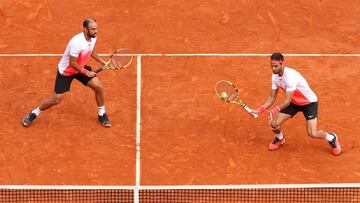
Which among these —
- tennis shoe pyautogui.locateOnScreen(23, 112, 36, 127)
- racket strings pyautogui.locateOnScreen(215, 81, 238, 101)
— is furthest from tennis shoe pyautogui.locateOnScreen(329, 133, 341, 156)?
tennis shoe pyautogui.locateOnScreen(23, 112, 36, 127)

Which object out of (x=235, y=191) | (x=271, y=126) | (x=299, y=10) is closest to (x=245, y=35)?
(x=299, y=10)

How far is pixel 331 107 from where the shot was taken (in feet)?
46.8

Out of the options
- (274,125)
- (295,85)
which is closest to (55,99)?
(274,125)

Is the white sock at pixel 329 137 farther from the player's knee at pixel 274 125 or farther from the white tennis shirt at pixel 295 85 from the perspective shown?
the player's knee at pixel 274 125

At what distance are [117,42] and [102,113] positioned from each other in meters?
2.94

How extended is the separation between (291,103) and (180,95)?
8.55 ft

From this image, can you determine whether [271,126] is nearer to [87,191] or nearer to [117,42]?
[87,191]

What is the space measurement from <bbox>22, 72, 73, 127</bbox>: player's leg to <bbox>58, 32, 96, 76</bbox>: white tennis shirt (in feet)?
0.42

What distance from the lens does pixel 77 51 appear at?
41.3 ft

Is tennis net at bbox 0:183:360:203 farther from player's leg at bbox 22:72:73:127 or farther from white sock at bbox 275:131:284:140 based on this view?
player's leg at bbox 22:72:73:127

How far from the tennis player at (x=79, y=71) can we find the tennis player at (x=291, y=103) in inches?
106

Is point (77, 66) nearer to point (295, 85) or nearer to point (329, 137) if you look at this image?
point (295, 85)

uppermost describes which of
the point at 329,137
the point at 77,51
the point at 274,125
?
the point at 77,51

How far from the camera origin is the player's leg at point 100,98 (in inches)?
514
